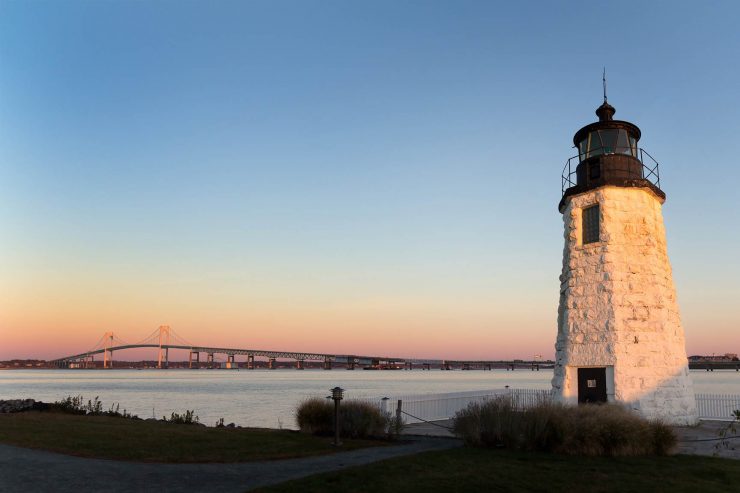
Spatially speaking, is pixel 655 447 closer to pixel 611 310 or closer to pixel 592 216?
pixel 611 310

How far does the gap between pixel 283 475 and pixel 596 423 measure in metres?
7.33

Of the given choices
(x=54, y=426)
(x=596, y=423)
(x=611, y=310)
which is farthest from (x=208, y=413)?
(x=596, y=423)

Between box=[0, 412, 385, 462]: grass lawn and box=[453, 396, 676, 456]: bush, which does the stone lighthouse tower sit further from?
box=[0, 412, 385, 462]: grass lawn

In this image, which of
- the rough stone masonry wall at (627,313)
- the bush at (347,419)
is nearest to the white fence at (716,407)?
the rough stone masonry wall at (627,313)

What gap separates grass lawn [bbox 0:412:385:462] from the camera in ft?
41.4

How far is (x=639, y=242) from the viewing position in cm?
1998

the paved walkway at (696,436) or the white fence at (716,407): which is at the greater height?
the paved walkway at (696,436)

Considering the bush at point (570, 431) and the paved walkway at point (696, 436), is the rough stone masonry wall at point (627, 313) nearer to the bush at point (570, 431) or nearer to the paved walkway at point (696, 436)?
→ the paved walkway at point (696, 436)

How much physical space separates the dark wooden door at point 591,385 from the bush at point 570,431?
520 cm

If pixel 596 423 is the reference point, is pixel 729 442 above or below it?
below

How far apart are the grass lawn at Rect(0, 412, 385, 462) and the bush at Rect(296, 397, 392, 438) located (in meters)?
0.66

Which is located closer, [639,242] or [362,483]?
[362,483]

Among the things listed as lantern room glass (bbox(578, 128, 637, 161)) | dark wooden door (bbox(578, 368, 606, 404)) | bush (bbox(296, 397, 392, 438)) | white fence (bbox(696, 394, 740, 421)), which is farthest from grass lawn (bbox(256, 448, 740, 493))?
white fence (bbox(696, 394, 740, 421))

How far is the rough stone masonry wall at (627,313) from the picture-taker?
62.5ft
